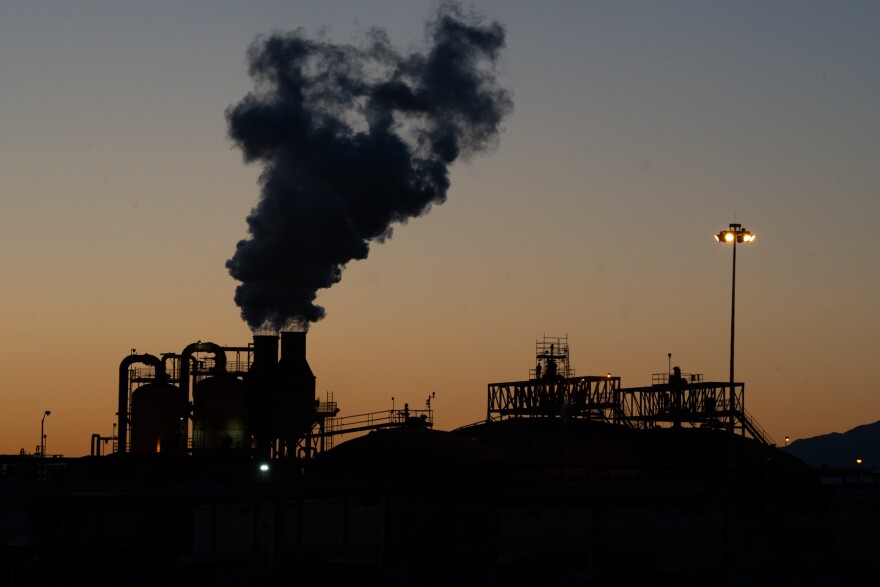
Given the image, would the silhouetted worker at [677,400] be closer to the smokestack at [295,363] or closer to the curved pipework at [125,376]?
the smokestack at [295,363]

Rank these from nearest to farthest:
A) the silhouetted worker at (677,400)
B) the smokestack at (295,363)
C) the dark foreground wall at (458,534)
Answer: the dark foreground wall at (458,534) < the smokestack at (295,363) < the silhouetted worker at (677,400)

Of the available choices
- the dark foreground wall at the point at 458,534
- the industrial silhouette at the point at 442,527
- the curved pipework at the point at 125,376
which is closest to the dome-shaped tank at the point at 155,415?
the curved pipework at the point at 125,376

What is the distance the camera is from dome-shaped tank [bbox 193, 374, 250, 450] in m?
80.3

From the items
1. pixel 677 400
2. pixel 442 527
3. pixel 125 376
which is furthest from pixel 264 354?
pixel 442 527

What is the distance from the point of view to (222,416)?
80812 mm

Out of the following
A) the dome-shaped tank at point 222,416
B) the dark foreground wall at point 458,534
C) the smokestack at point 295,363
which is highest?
the smokestack at point 295,363

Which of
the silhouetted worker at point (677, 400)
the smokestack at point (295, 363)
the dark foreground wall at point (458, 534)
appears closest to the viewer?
the dark foreground wall at point (458, 534)

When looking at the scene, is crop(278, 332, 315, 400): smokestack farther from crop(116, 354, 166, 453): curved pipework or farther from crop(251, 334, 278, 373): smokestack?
crop(116, 354, 166, 453): curved pipework

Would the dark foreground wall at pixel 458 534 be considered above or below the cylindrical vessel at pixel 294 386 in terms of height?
below

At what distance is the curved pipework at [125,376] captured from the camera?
8194 cm

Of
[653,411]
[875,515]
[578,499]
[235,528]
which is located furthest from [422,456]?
[653,411]

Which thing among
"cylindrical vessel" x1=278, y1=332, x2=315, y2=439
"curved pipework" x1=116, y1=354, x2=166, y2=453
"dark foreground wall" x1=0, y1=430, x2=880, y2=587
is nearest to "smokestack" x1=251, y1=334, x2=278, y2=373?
"cylindrical vessel" x1=278, y1=332, x2=315, y2=439

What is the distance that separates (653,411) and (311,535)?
2014 inches

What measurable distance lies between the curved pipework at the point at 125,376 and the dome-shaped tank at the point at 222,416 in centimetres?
411
